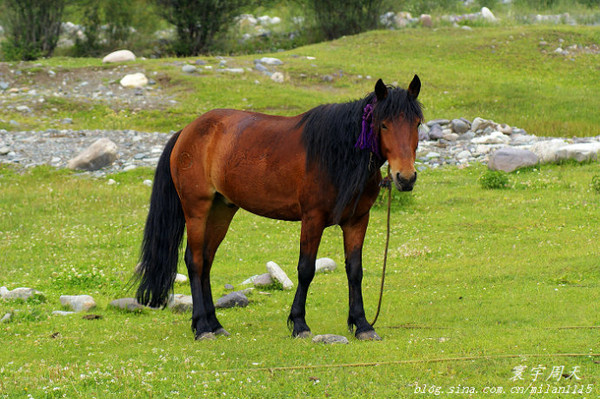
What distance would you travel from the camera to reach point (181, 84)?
101 ft

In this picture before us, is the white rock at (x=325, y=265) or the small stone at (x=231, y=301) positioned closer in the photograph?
the small stone at (x=231, y=301)

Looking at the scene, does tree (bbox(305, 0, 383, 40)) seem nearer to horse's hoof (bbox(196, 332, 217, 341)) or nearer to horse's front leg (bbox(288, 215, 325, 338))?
horse's hoof (bbox(196, 332, 217, 341))

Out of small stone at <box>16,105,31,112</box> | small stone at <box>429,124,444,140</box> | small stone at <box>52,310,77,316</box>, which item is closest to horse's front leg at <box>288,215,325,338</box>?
small stone at <box>52,310,77,316</box>

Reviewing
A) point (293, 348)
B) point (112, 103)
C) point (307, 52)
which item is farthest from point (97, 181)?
point (307, 52)

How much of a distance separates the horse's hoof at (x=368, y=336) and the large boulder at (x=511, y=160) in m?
12.3

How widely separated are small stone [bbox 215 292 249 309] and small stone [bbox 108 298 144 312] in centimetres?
107

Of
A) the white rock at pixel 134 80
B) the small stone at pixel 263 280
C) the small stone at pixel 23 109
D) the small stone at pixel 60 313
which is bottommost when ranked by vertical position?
the small stone at pixel 263 280

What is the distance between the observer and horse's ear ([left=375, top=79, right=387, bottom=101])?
7949 mm

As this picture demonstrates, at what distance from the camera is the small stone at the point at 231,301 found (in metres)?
11.2

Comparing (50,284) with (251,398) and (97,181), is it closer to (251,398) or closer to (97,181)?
(251,398)

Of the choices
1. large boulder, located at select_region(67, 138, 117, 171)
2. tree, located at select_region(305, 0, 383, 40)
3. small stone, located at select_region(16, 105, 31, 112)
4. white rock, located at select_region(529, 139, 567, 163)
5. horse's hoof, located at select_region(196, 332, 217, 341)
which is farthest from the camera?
tree, located at select_region(305, 0, 383, 40)

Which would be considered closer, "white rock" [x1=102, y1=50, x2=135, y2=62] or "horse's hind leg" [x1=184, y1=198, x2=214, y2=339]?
"horse's hind leg" [x1=184, y1=198, x2=214, y2=339]

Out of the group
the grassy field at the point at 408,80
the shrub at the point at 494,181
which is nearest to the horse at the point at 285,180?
the shrub at the point at 494,181

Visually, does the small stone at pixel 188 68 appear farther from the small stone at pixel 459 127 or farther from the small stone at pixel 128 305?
the small stone at pixel 128 305
